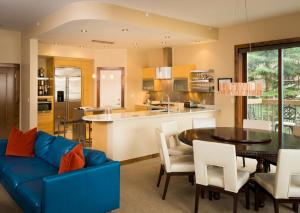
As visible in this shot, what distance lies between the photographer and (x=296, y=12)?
5.12 meters

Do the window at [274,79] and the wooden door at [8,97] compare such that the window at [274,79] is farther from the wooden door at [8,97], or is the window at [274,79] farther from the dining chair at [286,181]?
the wooden door at [8,97]

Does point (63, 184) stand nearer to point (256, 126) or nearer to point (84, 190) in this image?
point (84, 190)

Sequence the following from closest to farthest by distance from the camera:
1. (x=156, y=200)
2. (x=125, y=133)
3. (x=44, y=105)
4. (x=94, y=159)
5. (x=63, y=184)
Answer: (x=63, y=184)
(x=94, y=159)
(x=156, y=200)
(x=125, y=133)
(x=44, y=105)

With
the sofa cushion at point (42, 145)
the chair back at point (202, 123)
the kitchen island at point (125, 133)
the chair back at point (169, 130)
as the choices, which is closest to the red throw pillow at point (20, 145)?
the sofa cushion at point (42, 145)

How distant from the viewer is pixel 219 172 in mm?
3174

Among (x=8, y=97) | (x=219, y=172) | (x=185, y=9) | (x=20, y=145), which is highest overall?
(x=185, y=9)

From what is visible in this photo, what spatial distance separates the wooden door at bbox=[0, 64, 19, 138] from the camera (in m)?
6.53

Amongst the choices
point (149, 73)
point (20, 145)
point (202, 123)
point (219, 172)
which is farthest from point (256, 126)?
point (149, 73)

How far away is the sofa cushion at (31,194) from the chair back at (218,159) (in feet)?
5.55

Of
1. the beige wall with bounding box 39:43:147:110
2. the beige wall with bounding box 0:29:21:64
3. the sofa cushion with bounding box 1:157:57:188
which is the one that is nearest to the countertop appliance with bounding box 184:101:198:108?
the beige wall with bounding box 39:43:147:110

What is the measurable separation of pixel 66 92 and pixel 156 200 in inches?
223

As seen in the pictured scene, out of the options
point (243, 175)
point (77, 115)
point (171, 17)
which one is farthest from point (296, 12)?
point (77, 115)

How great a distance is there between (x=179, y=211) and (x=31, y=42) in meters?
5.10

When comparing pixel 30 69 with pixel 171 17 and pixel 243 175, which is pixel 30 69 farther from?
pixel 243 175
